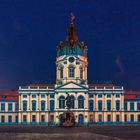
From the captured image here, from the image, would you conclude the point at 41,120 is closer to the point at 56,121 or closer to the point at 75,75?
the point at 56,121

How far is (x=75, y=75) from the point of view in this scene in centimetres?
10512

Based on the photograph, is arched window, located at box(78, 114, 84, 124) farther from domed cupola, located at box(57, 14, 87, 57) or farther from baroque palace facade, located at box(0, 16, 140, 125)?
domed cupola, located at box(57, 14, 87, 57)

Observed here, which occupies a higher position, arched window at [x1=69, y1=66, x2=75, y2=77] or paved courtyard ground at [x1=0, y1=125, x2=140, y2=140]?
arched window at [x1=69, y1=66, x2=75, y2=77]

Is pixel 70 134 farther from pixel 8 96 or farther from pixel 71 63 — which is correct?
pixel 8 96

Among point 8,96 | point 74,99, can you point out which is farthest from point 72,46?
point 8,96

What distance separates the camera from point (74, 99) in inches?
4053

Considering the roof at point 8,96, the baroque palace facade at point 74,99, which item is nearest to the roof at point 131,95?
the baroque palace facade at point 74,99

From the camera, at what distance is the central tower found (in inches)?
4146

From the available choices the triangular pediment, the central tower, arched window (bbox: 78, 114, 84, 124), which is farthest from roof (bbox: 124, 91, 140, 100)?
the triangular pediment

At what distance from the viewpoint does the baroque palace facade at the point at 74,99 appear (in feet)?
338

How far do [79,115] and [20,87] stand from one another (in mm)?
16184

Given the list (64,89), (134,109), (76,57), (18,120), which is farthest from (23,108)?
(134,109)

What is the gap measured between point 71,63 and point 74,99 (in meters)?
9.08

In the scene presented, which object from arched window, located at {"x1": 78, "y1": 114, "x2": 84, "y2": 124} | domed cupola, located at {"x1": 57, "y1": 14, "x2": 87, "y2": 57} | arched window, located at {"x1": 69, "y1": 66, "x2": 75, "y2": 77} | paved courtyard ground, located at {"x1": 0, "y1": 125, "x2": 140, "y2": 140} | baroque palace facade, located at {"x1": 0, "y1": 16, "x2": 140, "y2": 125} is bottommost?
arched window, located at {"x1": 78, "y1": 114, "x2": 84, "y2": 124}
